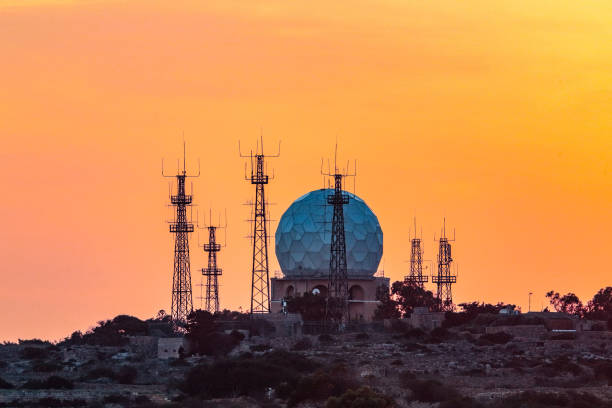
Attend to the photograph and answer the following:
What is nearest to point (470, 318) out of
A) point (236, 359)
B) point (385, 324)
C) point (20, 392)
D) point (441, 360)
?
point (385, 324)

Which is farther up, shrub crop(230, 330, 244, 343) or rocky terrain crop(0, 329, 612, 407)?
shrub crop(230, 330, 244, 343)

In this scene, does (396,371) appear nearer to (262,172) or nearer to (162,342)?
(162,342)

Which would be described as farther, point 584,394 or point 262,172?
point 262,172

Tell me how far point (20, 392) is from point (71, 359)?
1357cm

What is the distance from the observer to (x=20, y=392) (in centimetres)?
5225

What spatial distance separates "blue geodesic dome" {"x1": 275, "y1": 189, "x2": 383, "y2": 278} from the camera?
298ft

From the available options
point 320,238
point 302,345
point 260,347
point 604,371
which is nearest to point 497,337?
point 302,345

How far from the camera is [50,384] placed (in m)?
55.2

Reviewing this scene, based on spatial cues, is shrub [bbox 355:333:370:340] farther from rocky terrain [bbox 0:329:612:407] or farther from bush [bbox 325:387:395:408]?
bush [bbox 325:387:395:408]

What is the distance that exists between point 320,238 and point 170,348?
25.3 m

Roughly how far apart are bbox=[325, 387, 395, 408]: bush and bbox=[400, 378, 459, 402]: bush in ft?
13.9

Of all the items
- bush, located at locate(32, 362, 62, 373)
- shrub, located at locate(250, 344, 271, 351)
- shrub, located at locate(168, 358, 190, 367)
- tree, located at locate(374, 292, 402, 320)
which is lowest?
bush, located at locate(32, 362, 62, 373)

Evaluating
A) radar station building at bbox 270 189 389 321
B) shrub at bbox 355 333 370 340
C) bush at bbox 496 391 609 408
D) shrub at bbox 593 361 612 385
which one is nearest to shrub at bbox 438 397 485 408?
bush at bbox 496 391 609 408

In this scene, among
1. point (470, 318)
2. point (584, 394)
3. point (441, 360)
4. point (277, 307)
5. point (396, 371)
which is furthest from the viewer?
point (277, 307)
